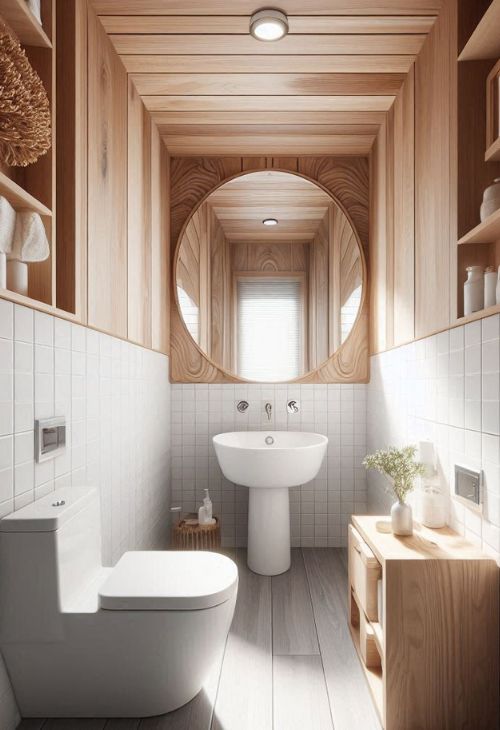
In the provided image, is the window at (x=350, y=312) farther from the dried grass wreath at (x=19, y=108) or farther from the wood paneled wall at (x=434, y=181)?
the dried grass wreath at (x=19, y=108)

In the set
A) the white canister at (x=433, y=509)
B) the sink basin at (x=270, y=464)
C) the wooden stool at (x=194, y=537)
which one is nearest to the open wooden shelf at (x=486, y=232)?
the white canister at (x=433, y=509)

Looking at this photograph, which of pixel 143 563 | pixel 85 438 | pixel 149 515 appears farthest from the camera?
pixel 149 515

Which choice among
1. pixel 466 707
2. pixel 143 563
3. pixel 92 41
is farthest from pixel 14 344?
pixel 466 707

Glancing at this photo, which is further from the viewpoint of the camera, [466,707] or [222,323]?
[222,323]

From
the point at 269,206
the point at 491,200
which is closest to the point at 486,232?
the point at 491,200

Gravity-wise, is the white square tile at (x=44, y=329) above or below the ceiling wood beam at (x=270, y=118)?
below

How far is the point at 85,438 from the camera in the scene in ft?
5.26

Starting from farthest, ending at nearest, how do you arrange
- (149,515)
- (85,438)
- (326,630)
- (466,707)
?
(149,515), (326,630), (85,438), (466,707)

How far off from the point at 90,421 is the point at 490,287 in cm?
135

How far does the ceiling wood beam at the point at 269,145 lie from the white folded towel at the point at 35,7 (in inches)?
48.6

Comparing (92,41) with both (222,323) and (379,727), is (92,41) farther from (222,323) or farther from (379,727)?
(379,727)

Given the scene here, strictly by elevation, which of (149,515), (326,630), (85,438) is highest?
(85,438)

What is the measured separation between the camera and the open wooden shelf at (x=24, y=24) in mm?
1212

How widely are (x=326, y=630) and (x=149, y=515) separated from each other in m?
0.96
